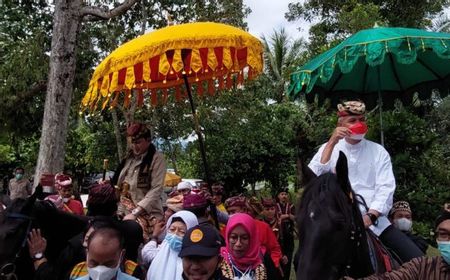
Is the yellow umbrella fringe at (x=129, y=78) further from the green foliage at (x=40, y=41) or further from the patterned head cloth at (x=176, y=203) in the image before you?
the green foliage at (x=40, y=41)

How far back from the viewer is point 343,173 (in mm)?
3609

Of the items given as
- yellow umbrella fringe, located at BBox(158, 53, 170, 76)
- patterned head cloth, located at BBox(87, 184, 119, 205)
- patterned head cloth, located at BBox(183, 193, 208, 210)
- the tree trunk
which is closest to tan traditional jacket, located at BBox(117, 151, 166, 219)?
patterned head cloth, located at BBox(183, 193, 208, 210)

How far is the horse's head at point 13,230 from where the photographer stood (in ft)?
13.1

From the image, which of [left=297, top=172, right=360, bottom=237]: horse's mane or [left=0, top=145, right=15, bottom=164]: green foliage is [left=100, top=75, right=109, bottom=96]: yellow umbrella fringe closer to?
[left=297, top=172, right=360, bottom=237]: horse's mane

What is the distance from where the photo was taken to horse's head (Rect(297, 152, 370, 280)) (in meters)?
3.21

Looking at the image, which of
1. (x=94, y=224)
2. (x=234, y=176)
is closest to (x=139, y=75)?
(x=94, y=224)

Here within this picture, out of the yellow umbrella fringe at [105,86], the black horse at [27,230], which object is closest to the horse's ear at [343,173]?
the black horse at [27,230]

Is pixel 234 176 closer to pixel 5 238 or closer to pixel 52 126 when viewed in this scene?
pixel 52 126

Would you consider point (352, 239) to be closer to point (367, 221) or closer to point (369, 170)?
point (367, 221)

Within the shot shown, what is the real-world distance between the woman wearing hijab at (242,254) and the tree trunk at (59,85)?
5.99 metres

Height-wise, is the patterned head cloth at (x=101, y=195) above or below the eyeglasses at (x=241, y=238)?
above

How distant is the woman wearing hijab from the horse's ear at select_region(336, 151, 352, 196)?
1408 mm

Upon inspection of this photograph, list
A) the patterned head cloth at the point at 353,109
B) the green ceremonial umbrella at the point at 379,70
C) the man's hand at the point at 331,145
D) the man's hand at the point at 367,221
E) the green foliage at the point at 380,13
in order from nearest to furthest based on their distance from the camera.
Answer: the man's hand at the point at 367,221 < the man's hand at the point at 331,145 < the patterned head cloth at the point at 353,109 < the green ceremonial umbrella at the point at 379,70 < the green foliage at the point at 380,13

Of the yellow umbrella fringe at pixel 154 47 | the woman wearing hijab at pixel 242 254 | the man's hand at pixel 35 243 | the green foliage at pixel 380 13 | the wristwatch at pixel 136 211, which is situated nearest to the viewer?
the man's hand at pixel 35 243
